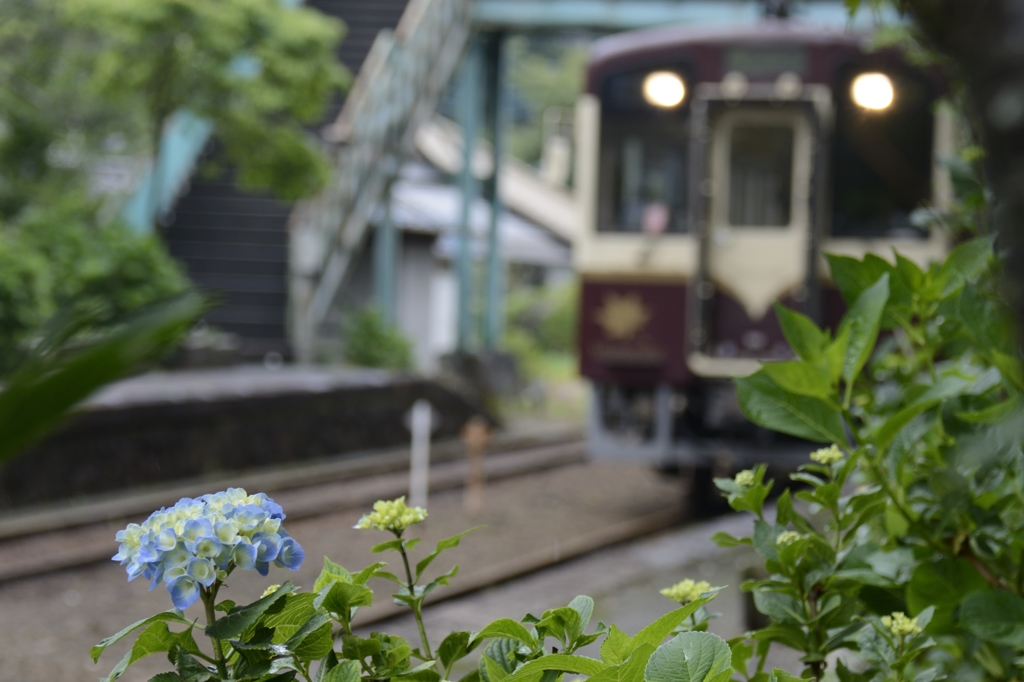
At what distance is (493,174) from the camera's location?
515 inches

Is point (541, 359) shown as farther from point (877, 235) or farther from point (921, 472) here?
point (921, 472)

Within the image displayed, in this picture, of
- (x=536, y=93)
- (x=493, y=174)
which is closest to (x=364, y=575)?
(x=493, y=174)

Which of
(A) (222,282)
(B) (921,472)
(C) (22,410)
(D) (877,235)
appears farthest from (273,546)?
(A) (222,282)

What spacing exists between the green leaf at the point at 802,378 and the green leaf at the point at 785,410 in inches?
0.8

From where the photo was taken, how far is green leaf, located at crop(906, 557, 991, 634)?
117cm

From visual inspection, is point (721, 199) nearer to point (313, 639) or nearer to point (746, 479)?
point (746, 479)

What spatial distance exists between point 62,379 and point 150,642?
1.38ft

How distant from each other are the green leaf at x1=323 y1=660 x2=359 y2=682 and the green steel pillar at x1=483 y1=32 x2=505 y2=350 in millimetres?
12334

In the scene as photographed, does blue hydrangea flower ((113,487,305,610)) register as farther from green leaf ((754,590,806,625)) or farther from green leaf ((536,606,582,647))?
green leaf ((754,590,806,625))

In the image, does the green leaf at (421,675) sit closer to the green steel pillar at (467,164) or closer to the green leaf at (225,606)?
the green leaf at (225,606)

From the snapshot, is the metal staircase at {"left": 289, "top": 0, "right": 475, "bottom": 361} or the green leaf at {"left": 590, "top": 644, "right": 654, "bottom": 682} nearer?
the green leaf at {"left": 590, "top": 644, "right": 654, "bottom": 682}

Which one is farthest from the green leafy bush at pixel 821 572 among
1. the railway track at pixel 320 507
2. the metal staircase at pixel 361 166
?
the metal staircase at pixel 361 166

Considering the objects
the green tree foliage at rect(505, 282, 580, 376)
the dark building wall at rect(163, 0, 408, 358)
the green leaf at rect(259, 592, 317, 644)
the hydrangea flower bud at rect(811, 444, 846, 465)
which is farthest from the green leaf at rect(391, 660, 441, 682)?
the green tree foliage at rect(505, 282, 580, 376)

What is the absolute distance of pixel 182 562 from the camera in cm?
84
